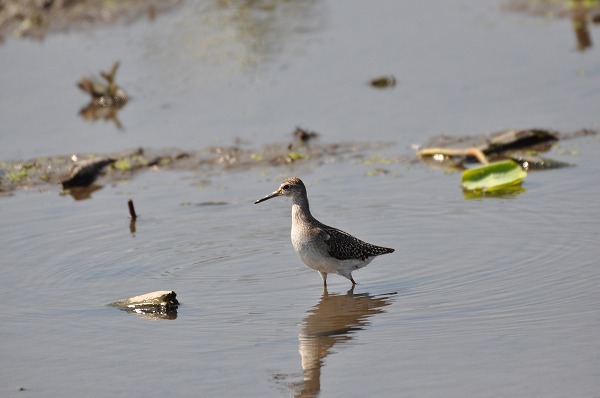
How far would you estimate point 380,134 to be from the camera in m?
16.9

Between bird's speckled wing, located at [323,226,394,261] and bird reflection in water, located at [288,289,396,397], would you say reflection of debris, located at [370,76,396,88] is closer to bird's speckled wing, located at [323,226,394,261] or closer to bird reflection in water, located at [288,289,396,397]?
bird's speckled wing, located at [323,226,394,261]

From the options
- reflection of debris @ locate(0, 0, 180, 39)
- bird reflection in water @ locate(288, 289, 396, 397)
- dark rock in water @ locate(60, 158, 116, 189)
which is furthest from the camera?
reflection of debris @ locate(0, 0, 180, 39)

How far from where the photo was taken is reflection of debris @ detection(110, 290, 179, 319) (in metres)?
10.6

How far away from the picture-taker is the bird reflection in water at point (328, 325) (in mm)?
8953

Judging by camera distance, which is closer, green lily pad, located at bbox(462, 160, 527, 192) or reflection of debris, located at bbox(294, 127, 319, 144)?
green lily pad, located at bbox(462, 160, 527, 192)

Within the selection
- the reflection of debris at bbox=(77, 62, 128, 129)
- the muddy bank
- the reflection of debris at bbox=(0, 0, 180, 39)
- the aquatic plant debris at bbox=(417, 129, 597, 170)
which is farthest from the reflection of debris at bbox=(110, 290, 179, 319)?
the reflection of debris at bbox=(0, 0, 180, 39)

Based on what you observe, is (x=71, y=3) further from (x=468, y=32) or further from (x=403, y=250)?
(x=403, y=250)

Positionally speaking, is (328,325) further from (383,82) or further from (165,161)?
(383,82)

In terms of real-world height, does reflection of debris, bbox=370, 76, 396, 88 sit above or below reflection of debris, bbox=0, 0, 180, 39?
below

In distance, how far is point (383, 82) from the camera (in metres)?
19.2

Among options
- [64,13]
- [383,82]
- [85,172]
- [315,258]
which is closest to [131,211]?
[85,172]

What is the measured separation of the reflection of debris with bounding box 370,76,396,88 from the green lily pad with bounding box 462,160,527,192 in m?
5.27

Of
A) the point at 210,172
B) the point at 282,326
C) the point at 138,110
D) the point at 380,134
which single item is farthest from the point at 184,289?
the point at 138,110

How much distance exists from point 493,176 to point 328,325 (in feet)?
15.9
